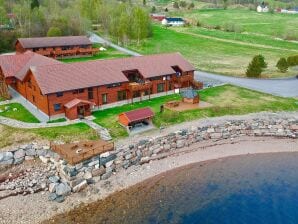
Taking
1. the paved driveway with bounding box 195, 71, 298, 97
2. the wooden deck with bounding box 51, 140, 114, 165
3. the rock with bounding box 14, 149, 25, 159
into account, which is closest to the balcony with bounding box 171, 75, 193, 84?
the paved driveway with bounding box 195, 71, 298, 97

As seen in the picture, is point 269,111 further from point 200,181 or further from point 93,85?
point 93,85

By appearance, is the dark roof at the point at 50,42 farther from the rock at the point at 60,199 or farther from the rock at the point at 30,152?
the rock at the point at 60,199

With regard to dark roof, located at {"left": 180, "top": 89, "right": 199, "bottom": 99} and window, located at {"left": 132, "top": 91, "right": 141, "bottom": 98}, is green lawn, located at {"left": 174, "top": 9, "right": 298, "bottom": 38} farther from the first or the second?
window, located at {"left": 132, "top": 91, "right": 141, "bottom": 98}

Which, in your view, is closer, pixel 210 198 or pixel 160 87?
pixel 210 198

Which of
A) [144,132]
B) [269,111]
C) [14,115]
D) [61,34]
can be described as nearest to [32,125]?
[14,115]

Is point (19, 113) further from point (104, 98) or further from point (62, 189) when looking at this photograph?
point (62, 189)

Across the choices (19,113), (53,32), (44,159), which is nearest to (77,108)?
(19,113)

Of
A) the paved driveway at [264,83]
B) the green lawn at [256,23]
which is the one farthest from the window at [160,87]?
the green lawn at [256,23]
